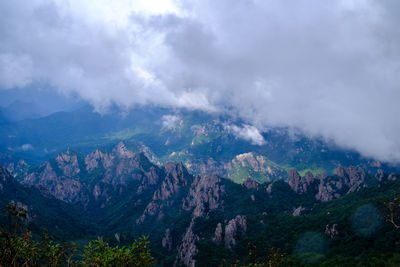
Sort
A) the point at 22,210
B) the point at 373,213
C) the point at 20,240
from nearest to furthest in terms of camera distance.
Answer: the point at 22,210, the point at 20,240, the point at 373,213

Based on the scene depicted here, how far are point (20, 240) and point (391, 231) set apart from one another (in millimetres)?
199861

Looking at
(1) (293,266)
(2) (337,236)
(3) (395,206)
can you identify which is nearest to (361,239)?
(2) (337,236)

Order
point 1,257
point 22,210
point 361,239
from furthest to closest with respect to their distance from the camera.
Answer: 1. point 361,239
2. point 1,257
3. point 22,210

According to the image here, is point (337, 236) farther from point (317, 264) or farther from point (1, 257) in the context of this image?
point (1, 257)

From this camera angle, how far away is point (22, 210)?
3791 cm

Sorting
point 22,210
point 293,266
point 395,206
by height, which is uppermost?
point 395,206

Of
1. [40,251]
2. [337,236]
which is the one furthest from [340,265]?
[40,251]

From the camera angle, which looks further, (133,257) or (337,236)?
(337,236)

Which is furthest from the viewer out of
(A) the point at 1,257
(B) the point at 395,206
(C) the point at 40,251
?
(B) the point at 395,206

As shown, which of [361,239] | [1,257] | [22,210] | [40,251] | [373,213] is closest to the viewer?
[22,210]

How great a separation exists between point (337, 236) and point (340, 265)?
61176 millimetres

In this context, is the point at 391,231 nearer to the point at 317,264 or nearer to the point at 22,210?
the point at 317,264

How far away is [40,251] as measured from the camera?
163 ft

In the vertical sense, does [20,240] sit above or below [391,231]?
below
